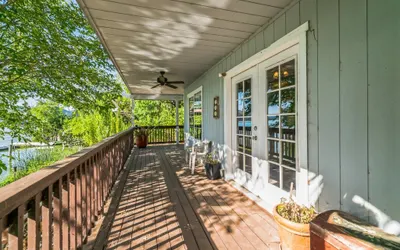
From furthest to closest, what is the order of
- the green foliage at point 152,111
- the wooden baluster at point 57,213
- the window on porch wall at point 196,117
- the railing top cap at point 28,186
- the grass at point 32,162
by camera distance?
the green foliage at point 152,111 → the window on porch wall at point 196,117 → the grass at point 32,162 → the wooden baluster at point 57,213 → the railing top cap at point 28,186

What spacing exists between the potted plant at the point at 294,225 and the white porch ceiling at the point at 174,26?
2041 mm

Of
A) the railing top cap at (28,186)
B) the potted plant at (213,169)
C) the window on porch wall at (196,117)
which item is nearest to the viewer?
the railing top cap at (28,186)

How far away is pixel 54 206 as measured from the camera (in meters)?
1.31

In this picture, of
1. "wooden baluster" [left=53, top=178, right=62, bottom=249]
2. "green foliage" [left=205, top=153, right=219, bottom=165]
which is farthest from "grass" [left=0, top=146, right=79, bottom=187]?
"wooden baluster" [left=53, top=178, right=62, bottom=249]

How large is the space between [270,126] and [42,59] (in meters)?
4.04

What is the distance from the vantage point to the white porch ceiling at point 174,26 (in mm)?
2027

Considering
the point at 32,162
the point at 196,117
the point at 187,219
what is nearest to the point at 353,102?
the point at 187,219

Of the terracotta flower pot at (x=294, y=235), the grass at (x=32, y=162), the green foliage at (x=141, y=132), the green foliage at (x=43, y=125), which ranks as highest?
the green foliage at (x=43, y=125)

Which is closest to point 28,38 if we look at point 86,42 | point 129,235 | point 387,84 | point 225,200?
point 86,42

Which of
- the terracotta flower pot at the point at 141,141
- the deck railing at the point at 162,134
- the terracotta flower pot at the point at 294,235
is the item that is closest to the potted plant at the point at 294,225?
the terracotta flower pot at the point at 294,235

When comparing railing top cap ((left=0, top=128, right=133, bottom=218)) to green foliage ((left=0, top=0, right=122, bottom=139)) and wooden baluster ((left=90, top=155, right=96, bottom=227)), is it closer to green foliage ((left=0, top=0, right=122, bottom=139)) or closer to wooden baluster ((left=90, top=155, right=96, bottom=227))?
wooden baluster ((left=90, top=155, right=96, bottom=227))

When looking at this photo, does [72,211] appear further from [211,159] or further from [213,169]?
[211,159]

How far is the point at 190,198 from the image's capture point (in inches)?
112

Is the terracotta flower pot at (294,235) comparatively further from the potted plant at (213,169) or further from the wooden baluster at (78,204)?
the potted plant at (213,169)
